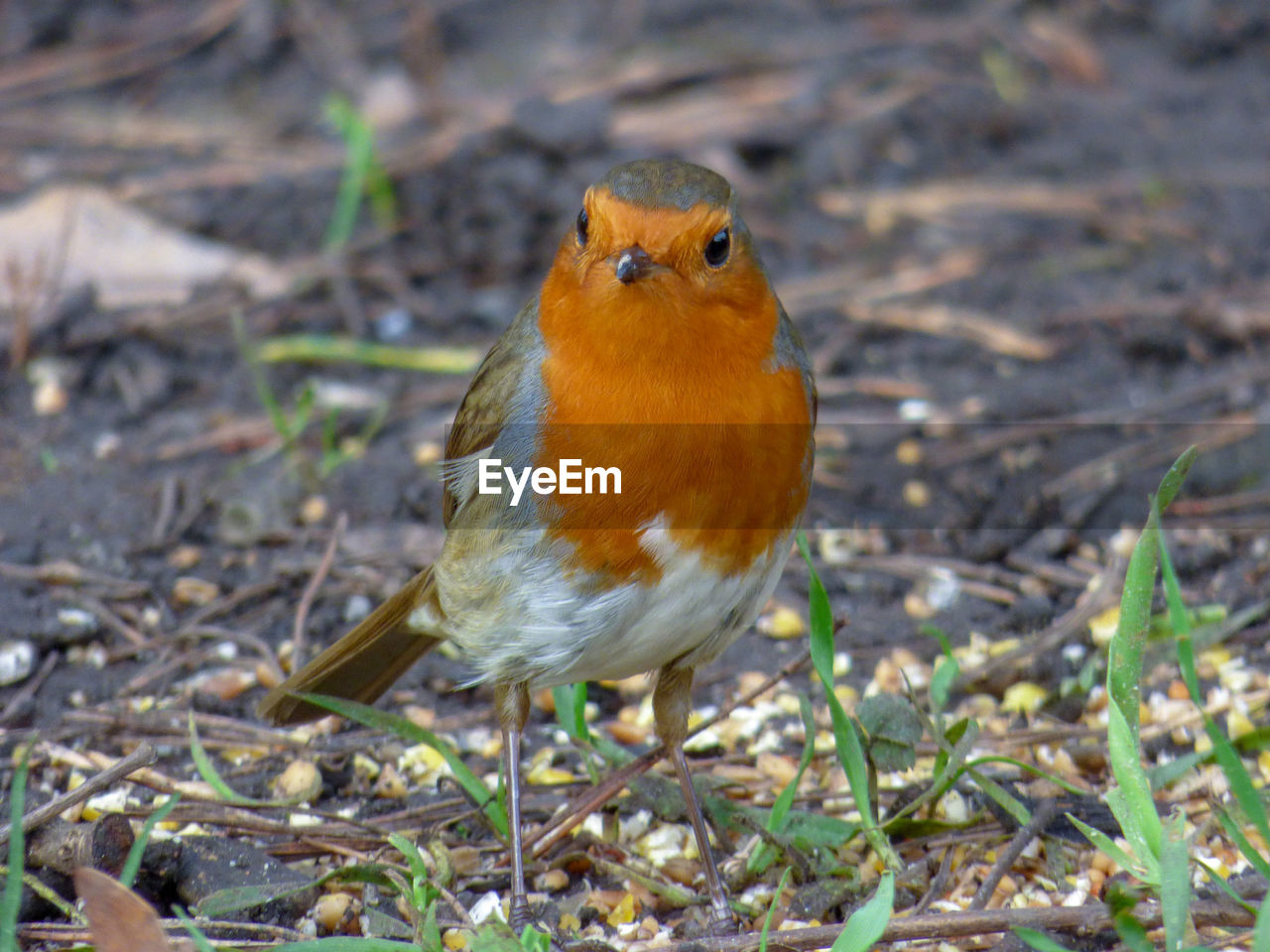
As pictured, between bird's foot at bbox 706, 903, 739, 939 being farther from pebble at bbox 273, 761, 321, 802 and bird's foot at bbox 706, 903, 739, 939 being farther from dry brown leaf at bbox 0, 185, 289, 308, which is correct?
dry brown leaf at bbox 0, 185, 289, 308

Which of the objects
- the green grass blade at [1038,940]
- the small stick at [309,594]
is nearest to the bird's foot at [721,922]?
the green grass blade at [1038,940]

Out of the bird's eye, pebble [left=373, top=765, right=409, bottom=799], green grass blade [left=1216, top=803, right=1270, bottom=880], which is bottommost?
pebble [left=373, top=765, right=409, bottom=799]

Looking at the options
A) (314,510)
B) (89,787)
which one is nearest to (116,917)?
(89,787)

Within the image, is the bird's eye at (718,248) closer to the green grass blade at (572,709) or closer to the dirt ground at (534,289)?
the green grass blade at (572,709)

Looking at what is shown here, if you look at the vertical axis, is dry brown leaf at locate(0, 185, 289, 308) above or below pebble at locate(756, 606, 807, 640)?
above

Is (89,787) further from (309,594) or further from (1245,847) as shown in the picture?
(1245,847)

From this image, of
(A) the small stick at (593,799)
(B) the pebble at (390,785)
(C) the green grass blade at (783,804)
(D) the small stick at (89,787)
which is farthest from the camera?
(B) the pebble at (390,785)

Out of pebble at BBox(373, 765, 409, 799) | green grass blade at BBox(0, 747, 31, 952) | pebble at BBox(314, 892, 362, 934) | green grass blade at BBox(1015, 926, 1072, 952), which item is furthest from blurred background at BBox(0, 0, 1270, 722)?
green grass blade at BBox(1015, 926, 1072, 952)

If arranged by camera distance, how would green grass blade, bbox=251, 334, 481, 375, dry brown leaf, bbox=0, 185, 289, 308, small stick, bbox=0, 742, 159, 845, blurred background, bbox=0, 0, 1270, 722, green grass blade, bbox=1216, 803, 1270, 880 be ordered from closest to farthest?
1. green grass blade, bbox=1216, 803, 1270, 880
2. small stick, bbox=0, 742, 159, 845
3. blurred background, bbox=0, 0, 1270, 722
4. green grass blade, bbox=251, 334, 481, 375
5. dry brown leaf, bbox=0, 185, 289, 308
